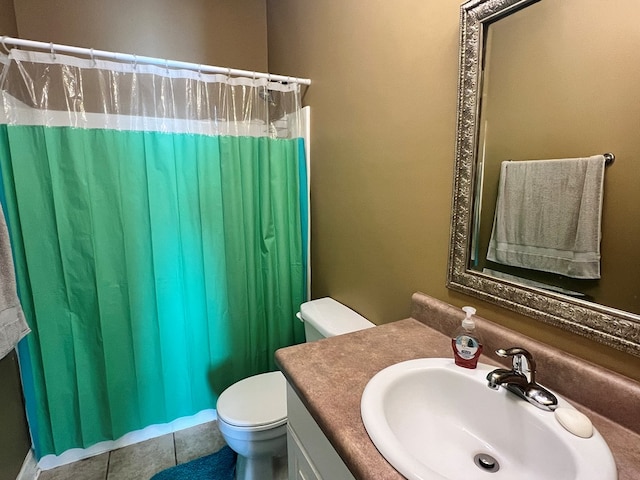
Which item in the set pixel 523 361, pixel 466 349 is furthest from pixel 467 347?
pixel 523 361

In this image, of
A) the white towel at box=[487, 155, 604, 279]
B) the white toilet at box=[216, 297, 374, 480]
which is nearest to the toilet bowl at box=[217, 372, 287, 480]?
the white toilet at box=[216, 297, 374, 480]

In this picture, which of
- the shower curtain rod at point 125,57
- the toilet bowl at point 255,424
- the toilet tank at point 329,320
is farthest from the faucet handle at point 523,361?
the shower curtain rod at point 125,57

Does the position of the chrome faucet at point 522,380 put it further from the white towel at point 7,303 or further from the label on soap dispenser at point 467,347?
the white towel at point 7,303

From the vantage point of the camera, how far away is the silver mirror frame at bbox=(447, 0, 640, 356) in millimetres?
695

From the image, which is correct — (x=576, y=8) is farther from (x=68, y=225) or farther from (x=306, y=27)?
(x=68, y=225)

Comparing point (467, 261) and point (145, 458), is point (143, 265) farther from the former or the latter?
point (467, 261)

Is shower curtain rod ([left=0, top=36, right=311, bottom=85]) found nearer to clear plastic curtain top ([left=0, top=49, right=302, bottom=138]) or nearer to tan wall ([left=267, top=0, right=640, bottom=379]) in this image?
clear plastic curtain top ([left=0, top=49, right=302, bottom=138])

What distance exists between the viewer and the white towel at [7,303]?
1.11 m

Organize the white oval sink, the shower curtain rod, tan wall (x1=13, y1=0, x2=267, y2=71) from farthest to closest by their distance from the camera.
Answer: tan wall (x1=13, y1=0, x2=267, y2=71), the shower curtain rod, the white oval sink

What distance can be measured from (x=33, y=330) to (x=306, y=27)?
1973mm

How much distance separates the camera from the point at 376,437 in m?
0.61

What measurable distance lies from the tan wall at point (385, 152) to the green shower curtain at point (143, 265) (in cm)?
32

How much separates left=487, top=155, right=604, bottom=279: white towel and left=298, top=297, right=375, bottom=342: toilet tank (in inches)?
26.7

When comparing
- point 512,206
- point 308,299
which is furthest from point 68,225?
point 512,206
